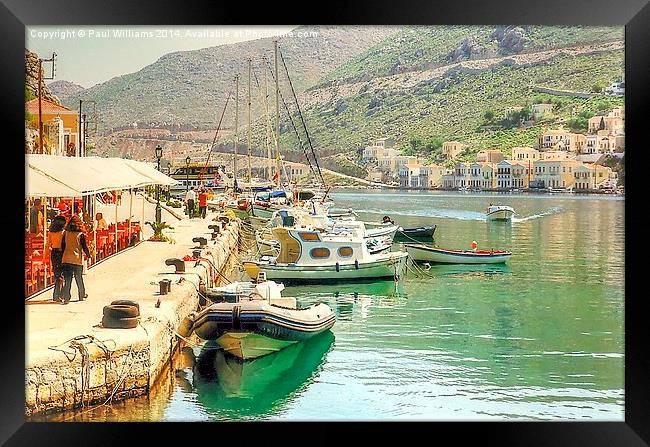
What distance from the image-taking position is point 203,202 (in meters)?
13.9

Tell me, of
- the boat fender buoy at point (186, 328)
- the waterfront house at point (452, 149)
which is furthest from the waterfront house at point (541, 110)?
the boat fender buoy at point (186, 328)

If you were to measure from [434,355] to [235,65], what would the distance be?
11.9 ft

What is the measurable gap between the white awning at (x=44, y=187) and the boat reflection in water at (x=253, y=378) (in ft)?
5.42

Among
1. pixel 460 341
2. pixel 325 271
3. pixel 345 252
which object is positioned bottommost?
pixel 460 341

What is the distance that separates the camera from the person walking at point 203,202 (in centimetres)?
1317

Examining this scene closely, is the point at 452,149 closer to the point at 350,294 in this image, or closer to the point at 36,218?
the point at 350,294

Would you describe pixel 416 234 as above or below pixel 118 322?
above

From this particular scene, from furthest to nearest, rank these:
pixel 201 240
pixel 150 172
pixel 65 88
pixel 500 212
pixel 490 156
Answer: pixel 500 212 → pixel 490 156 → pixel 201 240 → pixel 150 172 → pixel 65 88

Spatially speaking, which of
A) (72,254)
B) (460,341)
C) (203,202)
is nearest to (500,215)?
(460,341)

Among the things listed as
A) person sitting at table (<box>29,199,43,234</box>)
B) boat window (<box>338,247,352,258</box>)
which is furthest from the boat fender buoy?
boat window (<box>338,247,352,258</box>)

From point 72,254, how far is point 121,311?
2.92 ft

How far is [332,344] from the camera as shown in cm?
953

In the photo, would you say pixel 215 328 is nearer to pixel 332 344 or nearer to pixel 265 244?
pixel 332 344

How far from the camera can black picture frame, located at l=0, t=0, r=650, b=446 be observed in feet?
21.5
